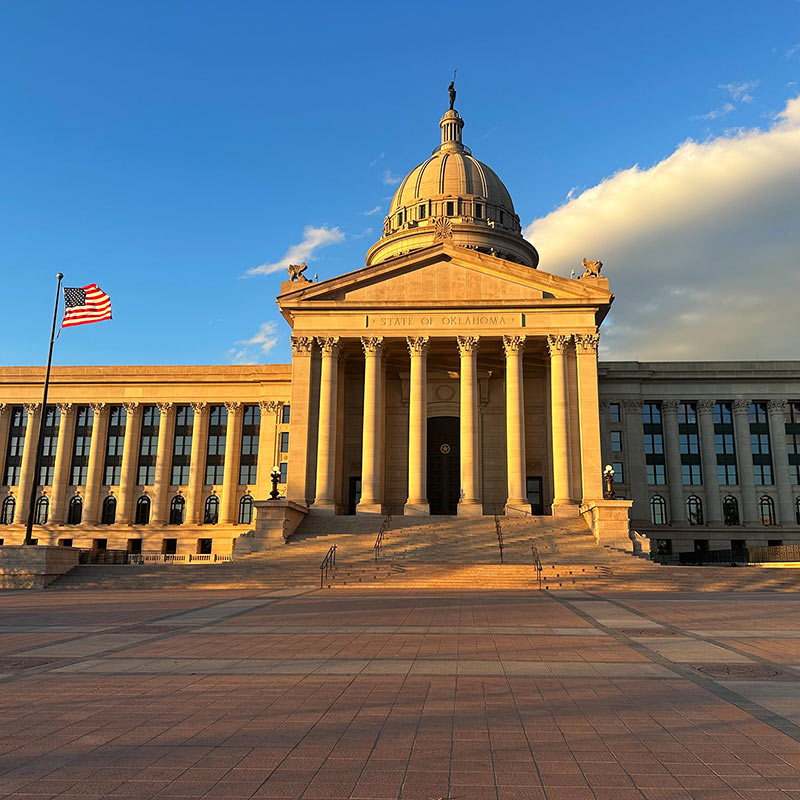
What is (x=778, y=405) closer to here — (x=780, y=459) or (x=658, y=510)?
(x=780, y=459)

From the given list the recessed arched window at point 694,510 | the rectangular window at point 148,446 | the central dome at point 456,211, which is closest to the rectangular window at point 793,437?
the recessed arched window at point 694,510

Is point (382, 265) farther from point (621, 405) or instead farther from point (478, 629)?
point (478, 629)

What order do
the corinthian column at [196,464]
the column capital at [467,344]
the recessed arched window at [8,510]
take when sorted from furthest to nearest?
the recessed arched window at [8,510]
the corinthian column at [196,464]
the column capital at [467,344]

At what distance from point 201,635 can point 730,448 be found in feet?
185

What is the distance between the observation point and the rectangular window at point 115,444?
211ft

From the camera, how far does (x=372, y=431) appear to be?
48.1 metres

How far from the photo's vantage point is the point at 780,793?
573cm

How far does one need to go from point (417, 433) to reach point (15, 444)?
40.2 m

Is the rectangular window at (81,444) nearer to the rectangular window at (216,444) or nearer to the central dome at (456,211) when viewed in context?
the rectangular window at (216,444)

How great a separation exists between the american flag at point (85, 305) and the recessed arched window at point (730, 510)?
4977 centimetres

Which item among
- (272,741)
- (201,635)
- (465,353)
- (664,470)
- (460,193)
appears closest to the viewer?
(272,741)

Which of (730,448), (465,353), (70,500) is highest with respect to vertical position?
(465,353)

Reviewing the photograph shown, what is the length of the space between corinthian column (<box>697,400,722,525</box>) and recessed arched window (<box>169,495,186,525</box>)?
145ft

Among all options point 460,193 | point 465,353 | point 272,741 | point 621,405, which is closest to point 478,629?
point 272,741
